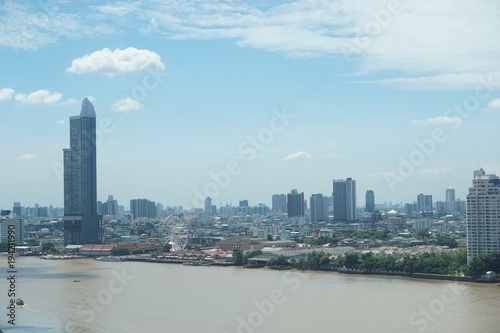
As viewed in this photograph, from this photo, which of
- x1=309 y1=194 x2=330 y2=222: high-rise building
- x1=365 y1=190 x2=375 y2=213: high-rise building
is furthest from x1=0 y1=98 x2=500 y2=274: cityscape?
x1=365 y1=190 x2=375 y2=213: high-rise building

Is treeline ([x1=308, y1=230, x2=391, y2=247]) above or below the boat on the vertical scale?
above

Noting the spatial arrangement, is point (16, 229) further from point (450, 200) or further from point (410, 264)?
point (450, 200)

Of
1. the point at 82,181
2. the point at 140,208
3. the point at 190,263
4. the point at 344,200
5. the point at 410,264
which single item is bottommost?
the point at 190,263

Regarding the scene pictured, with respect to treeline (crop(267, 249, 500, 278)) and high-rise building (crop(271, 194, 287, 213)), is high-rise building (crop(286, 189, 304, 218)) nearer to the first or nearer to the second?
high-rise building (crop(271, 194, 287, 213))

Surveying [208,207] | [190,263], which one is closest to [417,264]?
[190,263]

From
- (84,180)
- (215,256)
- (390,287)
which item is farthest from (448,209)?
(390,287)
